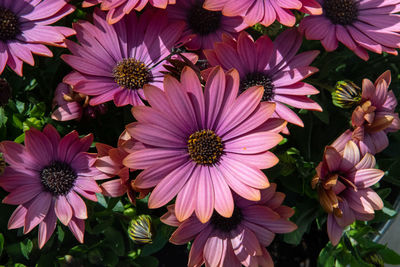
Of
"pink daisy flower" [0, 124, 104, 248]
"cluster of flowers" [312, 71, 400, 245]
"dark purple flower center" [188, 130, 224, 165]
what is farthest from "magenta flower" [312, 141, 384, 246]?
"pink daisy flower" [0, 124, 104, 248]

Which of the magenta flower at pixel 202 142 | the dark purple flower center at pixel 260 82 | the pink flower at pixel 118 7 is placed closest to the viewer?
the magenta flower at pixel 202 142

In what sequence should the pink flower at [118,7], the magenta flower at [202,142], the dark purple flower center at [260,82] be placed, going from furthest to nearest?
the dark purple flower center at [260,82] → the pink flower at [118,7] → the magenta flower at [202,142]

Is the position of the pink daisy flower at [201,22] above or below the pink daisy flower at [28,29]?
below

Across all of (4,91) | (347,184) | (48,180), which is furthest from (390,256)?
(4,91)

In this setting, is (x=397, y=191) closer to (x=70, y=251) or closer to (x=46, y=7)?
(x=70, y=251)

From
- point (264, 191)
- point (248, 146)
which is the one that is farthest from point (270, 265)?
point (248, 146)

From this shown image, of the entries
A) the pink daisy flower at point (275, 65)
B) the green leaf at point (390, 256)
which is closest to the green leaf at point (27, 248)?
the pink daisy flower at point (275, 65)

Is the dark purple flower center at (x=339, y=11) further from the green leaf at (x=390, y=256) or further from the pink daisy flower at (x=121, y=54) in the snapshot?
the green leaf at (x=390, y=256)

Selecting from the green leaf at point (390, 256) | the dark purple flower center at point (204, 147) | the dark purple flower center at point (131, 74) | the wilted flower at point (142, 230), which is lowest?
the green leaf at point (390, 256)
